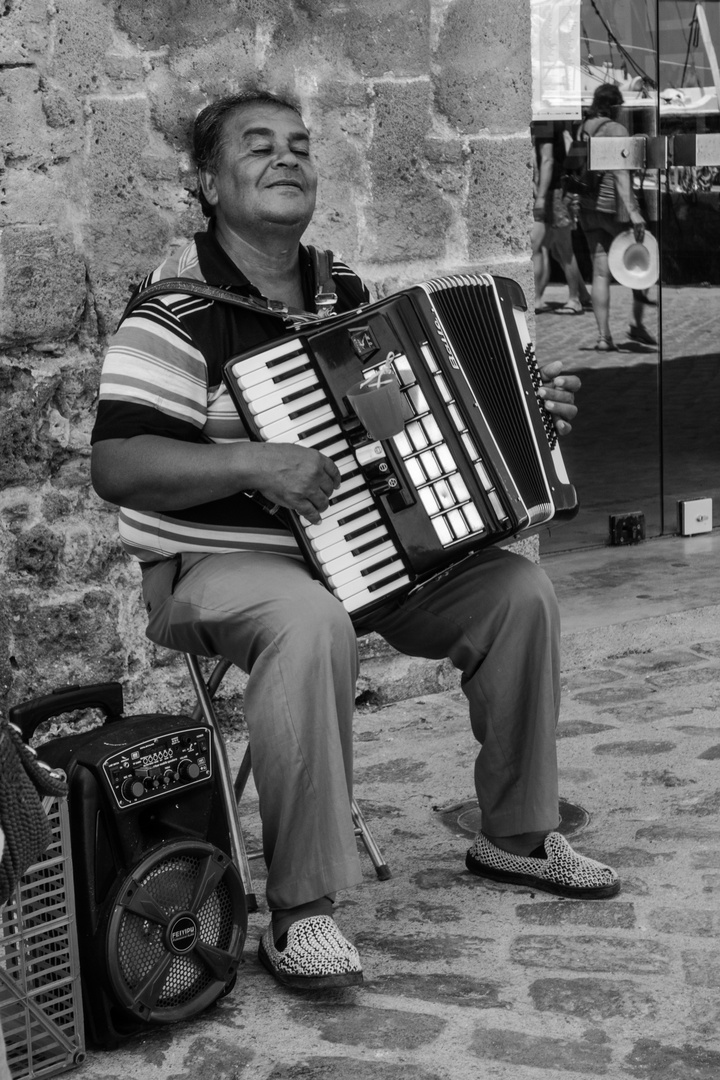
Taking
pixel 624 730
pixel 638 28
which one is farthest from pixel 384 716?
pixel 638 28

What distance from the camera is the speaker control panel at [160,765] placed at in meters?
2.41

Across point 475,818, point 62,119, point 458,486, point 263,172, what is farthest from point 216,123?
point 475,818

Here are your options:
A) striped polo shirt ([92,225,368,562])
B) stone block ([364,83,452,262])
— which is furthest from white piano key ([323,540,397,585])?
stone block ([364,83,452,262])

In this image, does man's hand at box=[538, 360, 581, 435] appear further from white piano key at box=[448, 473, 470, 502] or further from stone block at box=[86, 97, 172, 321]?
stone block at box=[86, 97, 172, 321]

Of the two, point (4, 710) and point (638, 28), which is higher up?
point (638, 28)

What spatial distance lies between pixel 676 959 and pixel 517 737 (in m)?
0.56

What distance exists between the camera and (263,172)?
3066 mm

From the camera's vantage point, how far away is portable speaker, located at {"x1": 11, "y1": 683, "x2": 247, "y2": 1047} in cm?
240

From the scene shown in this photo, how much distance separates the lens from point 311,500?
267 cm

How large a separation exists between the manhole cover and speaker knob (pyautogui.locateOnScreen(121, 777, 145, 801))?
1145 millimetres

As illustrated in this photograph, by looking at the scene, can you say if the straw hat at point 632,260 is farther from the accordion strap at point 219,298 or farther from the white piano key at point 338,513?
the white piano key at point 338,513

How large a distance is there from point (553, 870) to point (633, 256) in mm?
3096

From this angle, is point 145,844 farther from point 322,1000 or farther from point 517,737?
point 517,737

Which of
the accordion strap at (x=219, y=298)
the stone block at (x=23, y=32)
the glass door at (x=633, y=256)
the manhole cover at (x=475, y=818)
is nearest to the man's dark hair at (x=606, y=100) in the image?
the glass door at (x=633, y=256)
